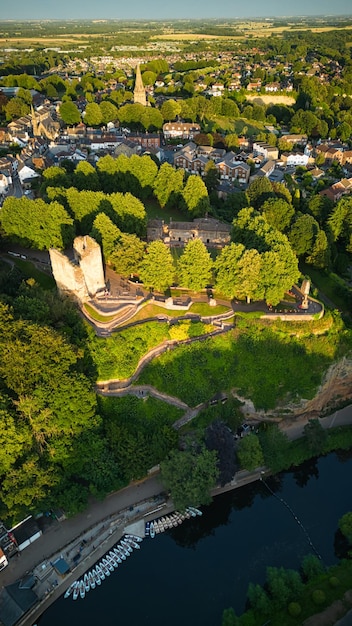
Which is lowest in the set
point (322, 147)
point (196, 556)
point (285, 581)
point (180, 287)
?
point (196, 556)

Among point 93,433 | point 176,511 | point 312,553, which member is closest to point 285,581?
point 312,553

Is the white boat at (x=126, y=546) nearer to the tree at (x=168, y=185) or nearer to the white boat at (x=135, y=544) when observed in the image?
the white boat at (x=135, y=544)

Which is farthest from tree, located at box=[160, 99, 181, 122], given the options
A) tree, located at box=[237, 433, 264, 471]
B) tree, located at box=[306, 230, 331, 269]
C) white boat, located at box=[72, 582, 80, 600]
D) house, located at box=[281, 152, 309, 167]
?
white boat, located at box=[72, 582, 80, 600]

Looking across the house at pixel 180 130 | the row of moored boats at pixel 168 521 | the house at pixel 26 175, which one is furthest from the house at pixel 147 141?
the row of moored boats at pixel 168 521

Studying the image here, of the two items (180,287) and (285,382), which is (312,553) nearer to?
(285,382)

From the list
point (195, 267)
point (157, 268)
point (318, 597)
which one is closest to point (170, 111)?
point (195, 267)
